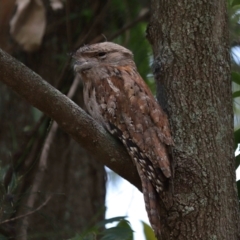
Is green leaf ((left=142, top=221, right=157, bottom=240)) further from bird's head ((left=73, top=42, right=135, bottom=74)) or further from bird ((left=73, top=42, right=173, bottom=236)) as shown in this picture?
bird's head ((left=73, top=42, right=135, bottom=74))

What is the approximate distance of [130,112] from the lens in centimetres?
258

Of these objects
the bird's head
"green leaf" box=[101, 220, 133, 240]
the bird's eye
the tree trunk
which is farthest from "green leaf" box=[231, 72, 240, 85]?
"green leaf" box=[101, 220, 133, 240]

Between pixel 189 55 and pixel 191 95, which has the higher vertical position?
pixel 189 55

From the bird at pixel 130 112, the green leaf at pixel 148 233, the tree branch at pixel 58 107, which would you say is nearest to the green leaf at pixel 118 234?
the bird at pixel 130 112

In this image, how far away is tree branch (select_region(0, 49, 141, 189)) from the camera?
6.93 feet

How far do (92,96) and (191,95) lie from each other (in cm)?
56

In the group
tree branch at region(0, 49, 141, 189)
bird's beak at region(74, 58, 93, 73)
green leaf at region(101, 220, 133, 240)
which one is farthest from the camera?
bird's beak at region(74, 58, 93, 73)

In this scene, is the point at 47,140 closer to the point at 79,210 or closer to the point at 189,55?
the point at 79,210

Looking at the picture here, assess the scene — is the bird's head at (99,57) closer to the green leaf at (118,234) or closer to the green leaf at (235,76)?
the green leaf at (235,76)

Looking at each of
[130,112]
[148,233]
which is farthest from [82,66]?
[148,233]

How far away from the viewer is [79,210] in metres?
3.88

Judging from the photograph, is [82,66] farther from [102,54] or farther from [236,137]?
[236,137]

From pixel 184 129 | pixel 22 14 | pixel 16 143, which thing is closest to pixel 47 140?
pixel 16 143

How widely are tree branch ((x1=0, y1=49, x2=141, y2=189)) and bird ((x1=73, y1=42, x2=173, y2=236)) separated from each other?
0.55 feet
